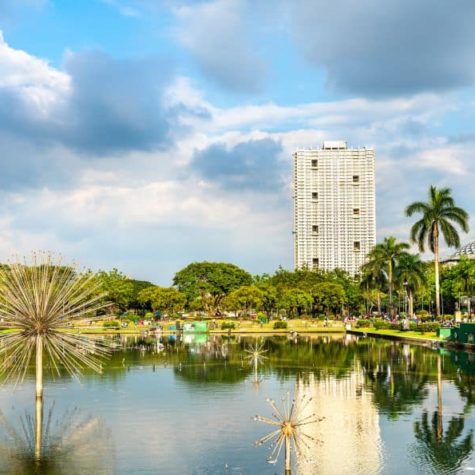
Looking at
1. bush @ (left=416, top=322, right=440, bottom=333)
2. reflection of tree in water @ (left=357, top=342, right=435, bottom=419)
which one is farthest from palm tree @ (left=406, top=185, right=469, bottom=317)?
reflection of tree in water @ (left=357, top=342, right=435, bottom=419)

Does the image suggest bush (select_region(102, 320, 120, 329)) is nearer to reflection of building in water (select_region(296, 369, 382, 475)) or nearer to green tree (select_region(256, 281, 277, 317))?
green tree (select_region(256, 281, 277, 317))

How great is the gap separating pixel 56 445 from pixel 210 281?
387ft

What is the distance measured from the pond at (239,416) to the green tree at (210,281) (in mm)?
82028

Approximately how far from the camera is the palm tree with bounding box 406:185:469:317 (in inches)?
3371

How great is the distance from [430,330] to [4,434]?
65545 mm

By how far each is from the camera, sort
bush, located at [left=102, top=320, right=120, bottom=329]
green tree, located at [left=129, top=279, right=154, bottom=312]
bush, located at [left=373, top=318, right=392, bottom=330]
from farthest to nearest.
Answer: green tree, located at [left=129, top=279, right=154, bottom=312] < bush, located at [left=102, top=320, right=120, bottom=329] < bush, located at [left=373, top=318, right=392, bottom=330]

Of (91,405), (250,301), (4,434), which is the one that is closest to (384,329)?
(250,301)

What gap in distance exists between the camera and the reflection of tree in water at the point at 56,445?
2436cm

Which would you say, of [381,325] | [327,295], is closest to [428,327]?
[381,325]

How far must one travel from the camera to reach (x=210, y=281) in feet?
479

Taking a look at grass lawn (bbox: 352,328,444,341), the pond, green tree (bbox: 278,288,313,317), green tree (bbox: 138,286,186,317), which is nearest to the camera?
the pond

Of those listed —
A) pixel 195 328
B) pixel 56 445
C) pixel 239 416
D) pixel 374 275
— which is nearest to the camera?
pixel 56 445

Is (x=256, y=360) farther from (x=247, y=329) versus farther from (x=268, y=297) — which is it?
(x=268, y=297)

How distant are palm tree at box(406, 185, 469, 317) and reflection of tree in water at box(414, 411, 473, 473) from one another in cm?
5606
